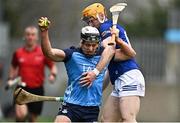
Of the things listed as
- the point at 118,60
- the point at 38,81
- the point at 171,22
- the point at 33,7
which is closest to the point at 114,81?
the point at 118,60

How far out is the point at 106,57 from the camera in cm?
1121

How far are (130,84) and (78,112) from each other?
103cm

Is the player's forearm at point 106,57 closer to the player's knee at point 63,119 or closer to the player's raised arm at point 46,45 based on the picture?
the player's raised arm at point 46,45

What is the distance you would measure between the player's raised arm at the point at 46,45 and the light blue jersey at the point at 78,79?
0.12m

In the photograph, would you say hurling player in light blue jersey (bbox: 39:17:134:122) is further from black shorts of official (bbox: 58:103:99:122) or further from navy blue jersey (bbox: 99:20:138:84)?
navy blue jersey (bbox: 99:20:138:84)

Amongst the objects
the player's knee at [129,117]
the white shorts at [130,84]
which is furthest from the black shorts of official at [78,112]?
the white shorts at [130,84]

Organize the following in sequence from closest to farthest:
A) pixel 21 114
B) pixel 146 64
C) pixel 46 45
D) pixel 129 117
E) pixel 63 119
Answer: pixel 46 45 < pixel 63 119 < pixel 129 117 < pixel 21 114 < pixel 146 64

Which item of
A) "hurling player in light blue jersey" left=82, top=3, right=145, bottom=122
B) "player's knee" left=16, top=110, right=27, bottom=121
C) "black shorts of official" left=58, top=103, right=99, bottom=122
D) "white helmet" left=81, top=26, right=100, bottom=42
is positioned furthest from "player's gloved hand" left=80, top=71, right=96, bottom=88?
"player's knee" left=16, top=110, right=27, bottom=121

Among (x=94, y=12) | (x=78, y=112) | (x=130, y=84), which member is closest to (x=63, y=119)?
(x=78, y=112)

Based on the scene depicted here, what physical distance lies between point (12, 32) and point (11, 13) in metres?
0.96

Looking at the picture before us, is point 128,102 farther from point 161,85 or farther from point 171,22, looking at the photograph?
point 171,22

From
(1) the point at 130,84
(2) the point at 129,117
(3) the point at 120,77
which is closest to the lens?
(2) the point at 129,117

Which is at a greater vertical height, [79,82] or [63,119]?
[79,82]

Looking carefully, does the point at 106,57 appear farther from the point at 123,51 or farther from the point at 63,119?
the point at 63,119
